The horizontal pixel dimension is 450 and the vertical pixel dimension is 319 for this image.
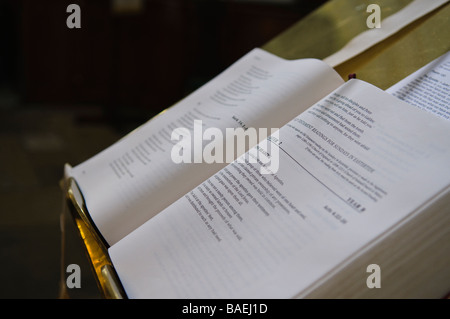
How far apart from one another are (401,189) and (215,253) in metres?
0.16

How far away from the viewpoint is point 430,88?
50 cm

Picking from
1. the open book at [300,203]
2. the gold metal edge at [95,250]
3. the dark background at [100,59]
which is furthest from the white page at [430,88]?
the dark background at [100,59]

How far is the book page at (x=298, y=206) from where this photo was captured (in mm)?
366

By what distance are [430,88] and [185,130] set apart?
32 centimetres

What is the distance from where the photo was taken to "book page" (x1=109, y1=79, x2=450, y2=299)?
37cm

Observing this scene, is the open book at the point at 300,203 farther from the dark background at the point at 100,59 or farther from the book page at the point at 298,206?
the dark background at the point at 100,59

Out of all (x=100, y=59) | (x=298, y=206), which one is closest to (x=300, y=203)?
(x=298, y=206)

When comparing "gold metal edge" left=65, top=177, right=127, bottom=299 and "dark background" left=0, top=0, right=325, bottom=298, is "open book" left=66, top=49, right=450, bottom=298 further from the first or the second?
"dark background" left=0, top=0, right=325, bottom=298

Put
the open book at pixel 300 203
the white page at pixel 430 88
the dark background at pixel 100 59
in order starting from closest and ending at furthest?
the open book at pixel 300 203, the white page at pixel 430 88, the dark background at pixel 100 59

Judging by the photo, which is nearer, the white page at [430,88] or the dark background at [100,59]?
the white page at [430,88]

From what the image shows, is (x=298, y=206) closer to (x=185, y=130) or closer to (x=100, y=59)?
(x=185, y=130)

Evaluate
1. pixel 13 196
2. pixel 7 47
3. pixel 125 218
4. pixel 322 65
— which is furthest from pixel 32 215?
pixel 7 47

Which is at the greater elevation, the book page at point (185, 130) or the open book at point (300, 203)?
the book page at point (185, 130)
